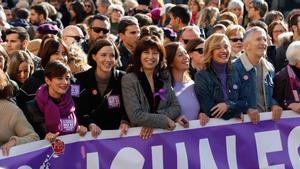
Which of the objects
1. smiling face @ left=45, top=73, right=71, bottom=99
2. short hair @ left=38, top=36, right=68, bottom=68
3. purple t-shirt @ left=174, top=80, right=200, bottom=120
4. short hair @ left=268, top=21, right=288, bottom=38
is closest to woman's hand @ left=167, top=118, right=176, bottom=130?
purple t-shirt @ left=174, top=80, right=200, bottom=120

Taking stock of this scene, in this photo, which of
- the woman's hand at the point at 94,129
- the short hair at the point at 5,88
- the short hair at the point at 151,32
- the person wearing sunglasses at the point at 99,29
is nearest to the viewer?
the short hair at the point at 5,88

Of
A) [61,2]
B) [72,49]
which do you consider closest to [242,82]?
[72,49]

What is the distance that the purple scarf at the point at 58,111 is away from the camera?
7152mm

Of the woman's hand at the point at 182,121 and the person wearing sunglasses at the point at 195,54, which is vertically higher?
the person wearing sunglasses at the point at 195,54

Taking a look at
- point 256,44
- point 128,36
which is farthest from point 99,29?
point 256,44

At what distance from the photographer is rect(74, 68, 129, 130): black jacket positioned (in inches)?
297

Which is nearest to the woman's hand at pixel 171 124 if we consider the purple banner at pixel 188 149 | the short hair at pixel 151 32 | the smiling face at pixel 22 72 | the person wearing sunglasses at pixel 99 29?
the purple banner at pixel 188 149

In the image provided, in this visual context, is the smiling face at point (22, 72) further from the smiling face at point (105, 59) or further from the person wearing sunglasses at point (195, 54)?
the person wearing sunglasses at point (195, 54)

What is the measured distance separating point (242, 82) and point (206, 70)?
1.30ft

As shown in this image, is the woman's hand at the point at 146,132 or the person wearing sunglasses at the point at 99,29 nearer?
the woman's hand at the point at 146,132

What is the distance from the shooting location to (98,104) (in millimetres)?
7559

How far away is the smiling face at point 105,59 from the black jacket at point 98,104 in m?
0.10

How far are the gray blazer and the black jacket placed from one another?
0.28 ft

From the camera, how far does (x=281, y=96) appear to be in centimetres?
835
